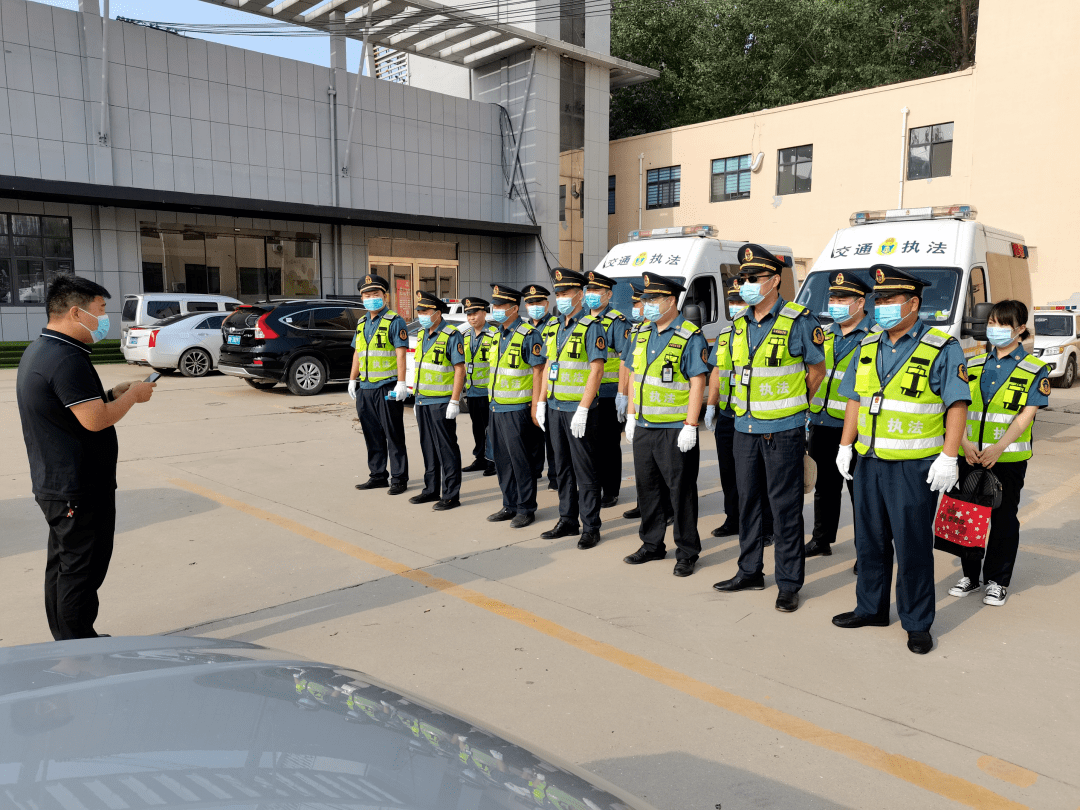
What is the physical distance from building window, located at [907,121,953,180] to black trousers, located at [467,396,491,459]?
1997cm

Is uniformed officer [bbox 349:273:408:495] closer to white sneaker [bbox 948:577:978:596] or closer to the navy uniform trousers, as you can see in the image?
the navy uniform trousers

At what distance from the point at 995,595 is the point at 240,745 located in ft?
15.3

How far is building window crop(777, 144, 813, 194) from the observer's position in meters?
26.0

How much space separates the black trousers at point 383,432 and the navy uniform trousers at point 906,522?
14.3 ft

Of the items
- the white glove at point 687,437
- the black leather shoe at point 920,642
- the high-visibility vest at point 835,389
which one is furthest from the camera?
the high-visibility vest at point 835,389

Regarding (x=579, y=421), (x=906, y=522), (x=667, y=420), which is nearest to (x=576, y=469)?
(x=579, y=421)

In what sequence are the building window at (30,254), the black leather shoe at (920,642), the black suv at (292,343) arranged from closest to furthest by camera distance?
the black leather shoe at (920,642), the black suv at (292,343), the building window at (30,254)

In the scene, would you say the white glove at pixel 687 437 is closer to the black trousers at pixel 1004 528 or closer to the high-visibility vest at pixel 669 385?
the high-visibility vest at pixel 669 385

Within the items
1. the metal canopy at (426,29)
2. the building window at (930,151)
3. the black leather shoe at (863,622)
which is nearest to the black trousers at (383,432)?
the black leather shoe at (863,622)

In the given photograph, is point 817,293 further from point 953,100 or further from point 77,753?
point 953,100

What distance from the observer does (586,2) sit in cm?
2653

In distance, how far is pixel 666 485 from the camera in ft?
18.8

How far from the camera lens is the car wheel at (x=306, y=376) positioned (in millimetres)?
14047

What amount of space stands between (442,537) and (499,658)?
7.25ft
